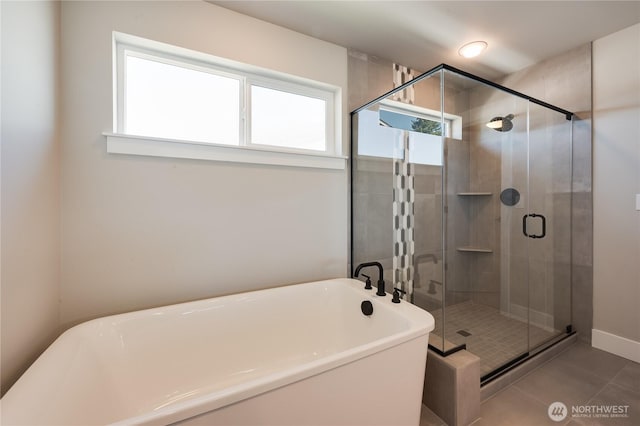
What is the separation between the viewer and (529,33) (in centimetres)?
187

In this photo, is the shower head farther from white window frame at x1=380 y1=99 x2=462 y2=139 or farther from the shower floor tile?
the shower floor tile

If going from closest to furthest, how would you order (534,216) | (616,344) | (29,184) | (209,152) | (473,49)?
(29,184) → (209,152) → (616,344) → (473,49) → (534,216)

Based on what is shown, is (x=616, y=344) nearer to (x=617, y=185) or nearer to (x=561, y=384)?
(x=561, y=384)

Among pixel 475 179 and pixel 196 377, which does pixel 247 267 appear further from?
pixel 475 179

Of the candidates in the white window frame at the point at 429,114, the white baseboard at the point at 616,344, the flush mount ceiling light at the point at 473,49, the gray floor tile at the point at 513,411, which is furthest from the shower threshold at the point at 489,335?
the flush mount ceiling light at the point at 473,49

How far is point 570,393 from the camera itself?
1488 millimetres

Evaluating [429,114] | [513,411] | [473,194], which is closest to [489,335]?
[513,411]

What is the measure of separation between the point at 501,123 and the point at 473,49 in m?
0.67

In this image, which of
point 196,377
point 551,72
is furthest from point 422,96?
point 196,377

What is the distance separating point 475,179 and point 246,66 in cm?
216

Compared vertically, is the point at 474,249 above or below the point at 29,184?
below

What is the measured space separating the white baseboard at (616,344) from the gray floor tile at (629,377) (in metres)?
0.07

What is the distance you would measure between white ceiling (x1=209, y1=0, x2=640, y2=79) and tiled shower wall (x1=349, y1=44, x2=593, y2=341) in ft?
0.55

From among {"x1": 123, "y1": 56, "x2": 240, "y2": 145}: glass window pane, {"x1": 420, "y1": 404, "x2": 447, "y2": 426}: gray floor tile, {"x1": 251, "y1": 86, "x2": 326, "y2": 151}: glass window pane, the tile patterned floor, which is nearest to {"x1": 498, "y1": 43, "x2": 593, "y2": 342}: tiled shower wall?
the tile patterned floor
